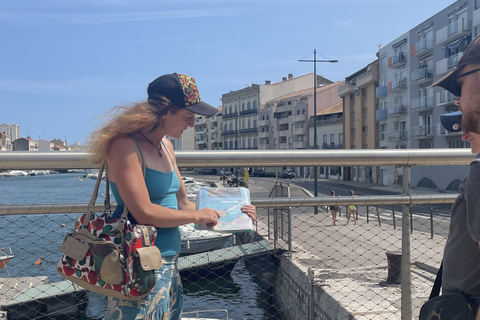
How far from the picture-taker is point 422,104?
42.4 meters

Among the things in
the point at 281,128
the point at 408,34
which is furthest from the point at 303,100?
the point at 408,34

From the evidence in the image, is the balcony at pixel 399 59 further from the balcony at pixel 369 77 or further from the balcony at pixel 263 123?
the balcony at pixel 263 123

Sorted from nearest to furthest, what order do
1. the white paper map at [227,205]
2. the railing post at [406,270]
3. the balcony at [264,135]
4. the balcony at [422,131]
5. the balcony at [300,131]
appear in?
the white paper map at [227,205]
the railing post at [406,270]
the balcony at [422,131]
the balcony at [300,131]
the balcony at [264,135]

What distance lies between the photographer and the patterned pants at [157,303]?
202cm

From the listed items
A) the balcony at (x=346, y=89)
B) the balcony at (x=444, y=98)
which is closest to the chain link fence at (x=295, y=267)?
the balcony at (x=444, y=98)

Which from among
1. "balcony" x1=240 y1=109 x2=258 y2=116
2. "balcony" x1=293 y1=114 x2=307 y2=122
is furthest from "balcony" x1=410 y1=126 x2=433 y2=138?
"balcony" x1=240 y1=109 x2=258 y2=116

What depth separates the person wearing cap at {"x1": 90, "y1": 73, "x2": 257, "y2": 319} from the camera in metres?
1.99

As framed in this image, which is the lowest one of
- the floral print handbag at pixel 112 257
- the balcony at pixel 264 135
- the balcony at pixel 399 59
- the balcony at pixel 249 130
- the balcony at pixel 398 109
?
the floral print handbag at pixel 112 257

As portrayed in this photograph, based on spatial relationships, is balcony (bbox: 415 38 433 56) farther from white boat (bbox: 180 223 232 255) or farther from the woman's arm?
the woman's arm

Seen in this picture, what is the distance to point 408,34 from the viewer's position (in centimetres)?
4559

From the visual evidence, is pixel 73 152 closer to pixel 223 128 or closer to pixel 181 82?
pixel 181 82

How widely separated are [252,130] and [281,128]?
11.6 m

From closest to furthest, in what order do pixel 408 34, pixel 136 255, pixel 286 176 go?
pixel 136 255 → pixel 408 34 → pixel 286 176

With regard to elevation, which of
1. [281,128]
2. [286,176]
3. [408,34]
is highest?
[408,34]
